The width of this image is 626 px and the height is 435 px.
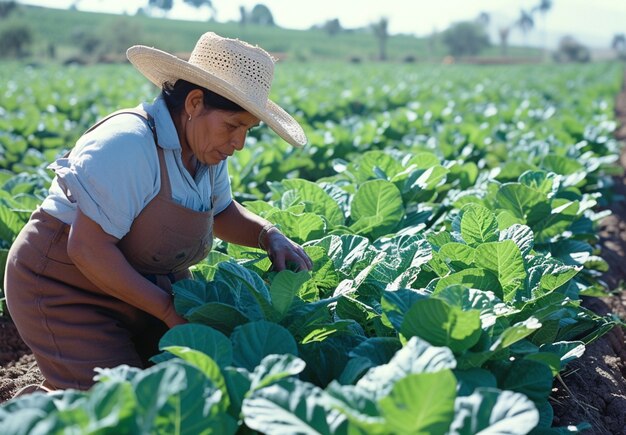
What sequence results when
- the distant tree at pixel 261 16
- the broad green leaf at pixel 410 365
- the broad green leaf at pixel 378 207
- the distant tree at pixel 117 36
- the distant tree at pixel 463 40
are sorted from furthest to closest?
the distant tree at pixel 261 16 → the distant tree at pixel 463 40 → the distant tree at pixel 117 36 → the broad green leaf at pixel 378 207 → the broad green leaf at pixel 410 365

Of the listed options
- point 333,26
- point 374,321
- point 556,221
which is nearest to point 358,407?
point 374,321

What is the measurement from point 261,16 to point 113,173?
120 metres

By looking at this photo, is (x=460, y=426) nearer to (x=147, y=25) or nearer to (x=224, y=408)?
(x=224, y=408)

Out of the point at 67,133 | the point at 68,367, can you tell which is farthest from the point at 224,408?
the point at 67,133

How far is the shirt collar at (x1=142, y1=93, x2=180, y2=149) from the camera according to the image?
2.22 m

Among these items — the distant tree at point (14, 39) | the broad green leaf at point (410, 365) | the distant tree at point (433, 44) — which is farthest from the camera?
the distant tree at point (433, 44)

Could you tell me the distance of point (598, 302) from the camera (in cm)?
384

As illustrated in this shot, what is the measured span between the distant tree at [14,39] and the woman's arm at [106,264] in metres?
46.7

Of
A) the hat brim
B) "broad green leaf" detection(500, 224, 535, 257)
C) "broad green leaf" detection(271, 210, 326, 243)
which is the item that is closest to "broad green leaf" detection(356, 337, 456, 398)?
the hat brim

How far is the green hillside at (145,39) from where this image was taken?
51.1 meters

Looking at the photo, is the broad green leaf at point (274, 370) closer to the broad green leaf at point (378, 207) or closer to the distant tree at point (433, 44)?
the broad green leaf at point (378, 207)

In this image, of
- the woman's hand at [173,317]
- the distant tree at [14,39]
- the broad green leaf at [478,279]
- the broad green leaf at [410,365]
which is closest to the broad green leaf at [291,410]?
the broad green leaf at [410,365]

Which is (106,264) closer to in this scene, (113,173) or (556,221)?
(113,173)

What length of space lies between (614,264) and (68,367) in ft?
11.7
